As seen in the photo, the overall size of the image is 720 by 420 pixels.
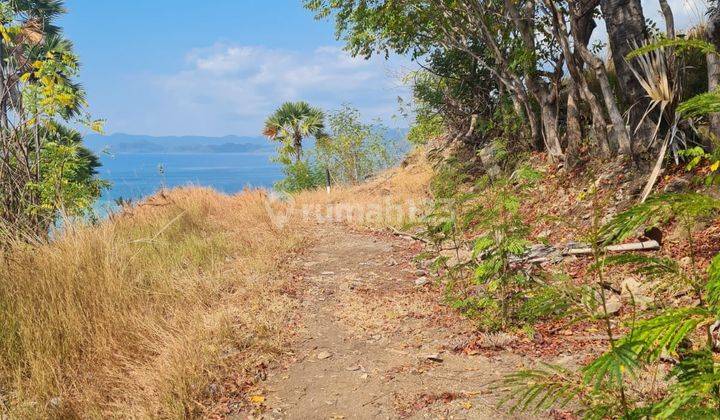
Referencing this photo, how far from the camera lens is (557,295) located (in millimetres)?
1463

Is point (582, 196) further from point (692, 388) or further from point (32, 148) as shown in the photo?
point (32, 148)

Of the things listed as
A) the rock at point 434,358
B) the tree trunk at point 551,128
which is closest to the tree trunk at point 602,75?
the tree trunk at point 551,128

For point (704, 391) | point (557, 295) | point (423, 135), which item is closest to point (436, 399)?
point (557, 295)

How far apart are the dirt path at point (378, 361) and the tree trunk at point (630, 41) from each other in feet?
12.0

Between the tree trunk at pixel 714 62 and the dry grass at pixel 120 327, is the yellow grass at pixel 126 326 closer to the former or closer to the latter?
the dry grass at pixel 120 327

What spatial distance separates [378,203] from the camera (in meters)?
12.7

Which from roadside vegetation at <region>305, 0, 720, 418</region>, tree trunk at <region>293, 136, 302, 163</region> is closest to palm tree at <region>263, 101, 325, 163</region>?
tree trunk at <region>293, 136, 302, 163</region>

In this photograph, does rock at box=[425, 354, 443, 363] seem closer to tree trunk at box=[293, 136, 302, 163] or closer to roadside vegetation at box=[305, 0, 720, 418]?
roadside vegetation at box=[305, 0, 720, 418]

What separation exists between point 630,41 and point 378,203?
7.47 metres

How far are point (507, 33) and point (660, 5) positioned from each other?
2.89 meters

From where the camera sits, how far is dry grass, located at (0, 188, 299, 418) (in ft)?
10.3

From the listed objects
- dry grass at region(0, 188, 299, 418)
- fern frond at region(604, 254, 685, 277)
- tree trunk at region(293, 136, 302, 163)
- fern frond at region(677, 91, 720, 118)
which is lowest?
dry grass at region(0, 188, 299, 418)

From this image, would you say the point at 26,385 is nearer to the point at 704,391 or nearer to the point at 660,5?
the point at 704,391

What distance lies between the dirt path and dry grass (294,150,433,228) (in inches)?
147
